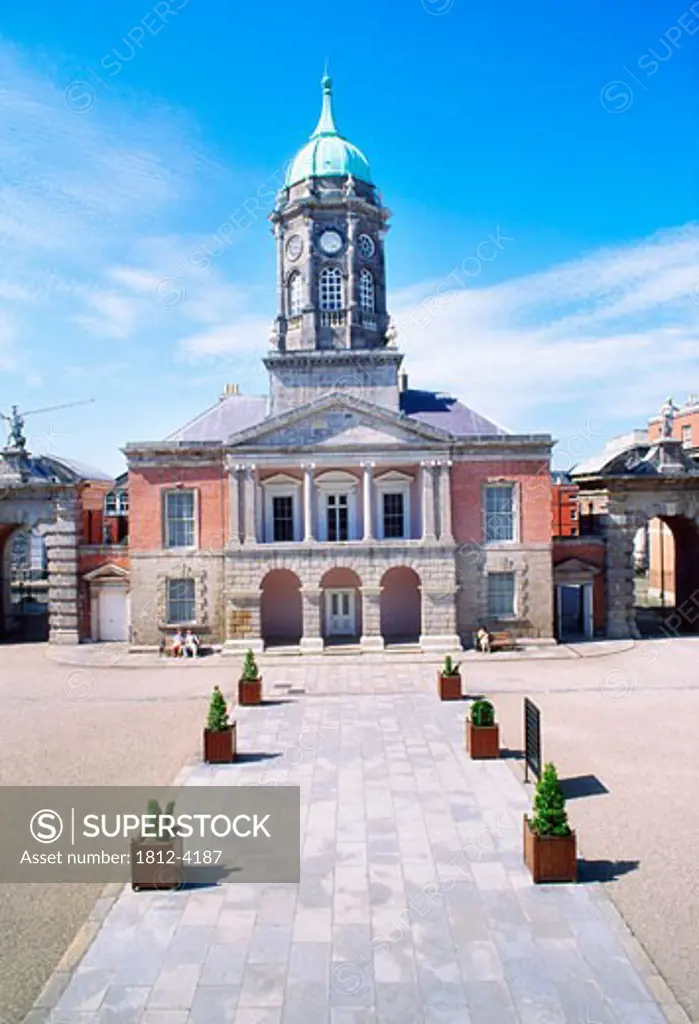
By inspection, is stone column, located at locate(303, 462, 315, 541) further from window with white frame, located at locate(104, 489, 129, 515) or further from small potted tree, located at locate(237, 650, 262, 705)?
window with white frame, located at locate(104, 489, 129, 515)

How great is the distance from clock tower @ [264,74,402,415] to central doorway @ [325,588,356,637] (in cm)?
974

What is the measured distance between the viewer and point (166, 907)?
12016 millimetres

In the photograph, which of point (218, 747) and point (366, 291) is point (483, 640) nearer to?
point (218, 747)

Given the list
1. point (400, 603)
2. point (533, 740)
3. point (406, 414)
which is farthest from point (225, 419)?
point (533, 740)

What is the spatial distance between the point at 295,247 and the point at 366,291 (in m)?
4.18

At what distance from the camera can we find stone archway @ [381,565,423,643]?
37812 mm

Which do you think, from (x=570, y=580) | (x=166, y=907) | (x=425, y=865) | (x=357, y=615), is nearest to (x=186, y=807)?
(x=166, y=907)

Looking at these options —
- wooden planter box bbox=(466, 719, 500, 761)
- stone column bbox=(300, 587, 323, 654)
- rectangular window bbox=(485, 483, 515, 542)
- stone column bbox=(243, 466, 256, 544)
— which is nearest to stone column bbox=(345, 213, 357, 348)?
stone column bbox=(243, 466, 256, 544)

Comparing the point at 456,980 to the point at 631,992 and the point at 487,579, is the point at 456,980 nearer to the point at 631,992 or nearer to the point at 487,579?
the point at 631,992

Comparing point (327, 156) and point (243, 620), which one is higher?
point (327, 156)

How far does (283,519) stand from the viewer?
35.9m

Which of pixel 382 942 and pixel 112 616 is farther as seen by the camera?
pixel 112 616

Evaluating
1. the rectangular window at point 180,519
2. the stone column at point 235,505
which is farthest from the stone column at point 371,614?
the rectangular window at point 180,519

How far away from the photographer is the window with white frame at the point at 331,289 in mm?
36594
